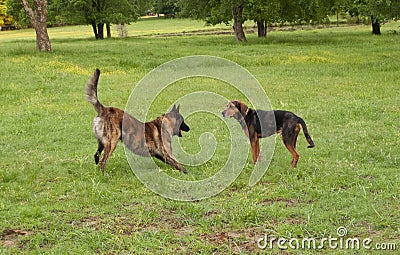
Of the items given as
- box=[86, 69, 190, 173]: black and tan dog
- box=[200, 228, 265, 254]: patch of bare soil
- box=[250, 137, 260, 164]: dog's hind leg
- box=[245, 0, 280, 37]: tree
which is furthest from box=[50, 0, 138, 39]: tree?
box=[200, 228, 265, 254]: patch of bare soil

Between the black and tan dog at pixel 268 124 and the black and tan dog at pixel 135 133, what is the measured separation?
3.17 feet

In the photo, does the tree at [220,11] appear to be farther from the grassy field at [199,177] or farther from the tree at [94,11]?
the grassy field at [199,177]

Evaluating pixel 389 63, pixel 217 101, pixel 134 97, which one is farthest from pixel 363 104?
pixel 389 63

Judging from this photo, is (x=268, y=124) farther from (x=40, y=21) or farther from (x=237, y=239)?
(x=40, y=21)

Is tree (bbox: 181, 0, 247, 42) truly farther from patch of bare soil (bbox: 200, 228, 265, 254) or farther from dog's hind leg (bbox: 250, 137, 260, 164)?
patch of bare soil (bbox: 200, 228, 265, 254)

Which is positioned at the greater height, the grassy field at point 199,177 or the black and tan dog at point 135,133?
the black and tan dog at point 135,133

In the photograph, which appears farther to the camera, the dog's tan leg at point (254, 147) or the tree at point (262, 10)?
the tree at point (262, 10)

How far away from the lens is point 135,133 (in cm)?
876

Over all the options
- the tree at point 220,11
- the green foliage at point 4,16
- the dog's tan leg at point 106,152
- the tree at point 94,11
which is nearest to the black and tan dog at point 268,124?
the dog's tan leg at point 106,152

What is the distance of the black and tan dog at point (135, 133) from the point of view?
28.0 feet

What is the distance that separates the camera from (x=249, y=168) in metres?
8.82

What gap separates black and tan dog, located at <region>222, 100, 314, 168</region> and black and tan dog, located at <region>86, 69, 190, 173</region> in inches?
38.1

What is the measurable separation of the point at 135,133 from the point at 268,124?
2081 millimetres

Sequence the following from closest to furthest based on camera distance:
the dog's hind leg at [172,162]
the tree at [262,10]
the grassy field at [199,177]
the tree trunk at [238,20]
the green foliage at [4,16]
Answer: the grassy field at [199,177], the dog's hind leg at [172,162], the tree at [262,10], the tree trunk at [238,20], the green foliage at [4,16]
